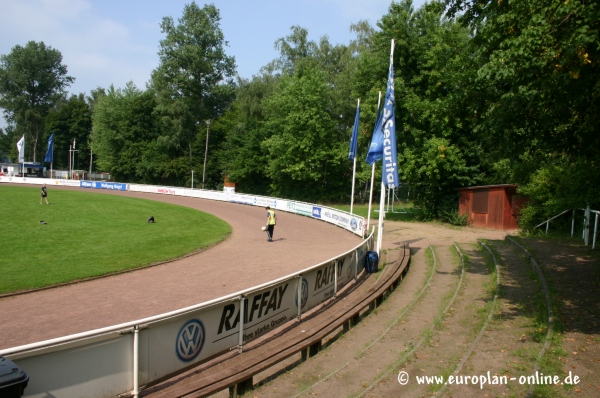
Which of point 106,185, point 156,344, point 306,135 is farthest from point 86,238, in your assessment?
point 106,185

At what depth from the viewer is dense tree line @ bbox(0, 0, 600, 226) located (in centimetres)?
973

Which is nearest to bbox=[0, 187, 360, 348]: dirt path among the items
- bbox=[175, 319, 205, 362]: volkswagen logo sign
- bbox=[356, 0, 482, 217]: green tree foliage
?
bbox=[175, 319, 205, 362]: volkswagen logo sign

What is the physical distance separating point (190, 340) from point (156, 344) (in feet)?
2.28

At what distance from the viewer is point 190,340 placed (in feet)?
22.6

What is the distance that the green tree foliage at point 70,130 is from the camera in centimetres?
10525

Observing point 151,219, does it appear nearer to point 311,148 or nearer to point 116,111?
point 311,148

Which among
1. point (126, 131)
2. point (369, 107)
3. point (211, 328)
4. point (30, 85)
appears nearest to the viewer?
point (211, 328)

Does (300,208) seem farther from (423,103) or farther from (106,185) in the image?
(106,185)

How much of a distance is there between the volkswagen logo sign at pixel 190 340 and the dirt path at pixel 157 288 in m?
4.31

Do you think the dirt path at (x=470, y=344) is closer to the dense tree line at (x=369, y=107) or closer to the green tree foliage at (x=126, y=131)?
the dense tree line at (x=369, y=107)

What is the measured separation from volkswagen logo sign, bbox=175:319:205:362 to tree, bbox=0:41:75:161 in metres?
111

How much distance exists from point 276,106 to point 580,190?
123ft

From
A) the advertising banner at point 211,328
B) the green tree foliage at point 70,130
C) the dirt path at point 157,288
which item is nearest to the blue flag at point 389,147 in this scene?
the dirt path at point 157,288

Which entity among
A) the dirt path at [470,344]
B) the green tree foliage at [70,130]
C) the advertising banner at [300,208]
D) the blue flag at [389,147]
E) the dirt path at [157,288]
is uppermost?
the green tree foliage at [70,130]
